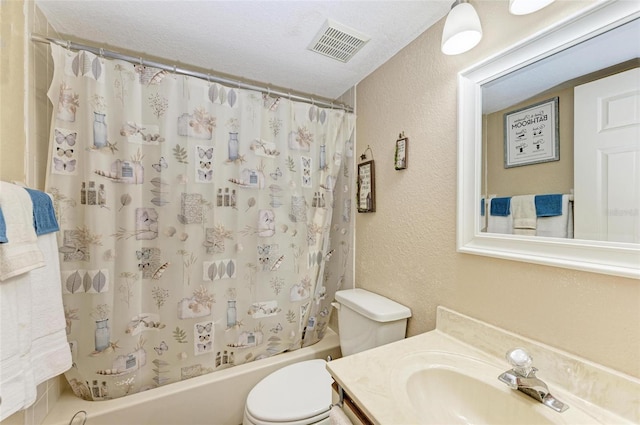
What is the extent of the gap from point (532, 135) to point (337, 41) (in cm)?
99

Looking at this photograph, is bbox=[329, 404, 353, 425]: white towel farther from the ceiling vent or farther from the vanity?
the ceiling vent

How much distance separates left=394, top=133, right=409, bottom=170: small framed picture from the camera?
1304mm

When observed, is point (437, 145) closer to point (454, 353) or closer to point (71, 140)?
point (454, 353)

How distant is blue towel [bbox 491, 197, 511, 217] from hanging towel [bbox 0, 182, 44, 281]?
1509 millimetres

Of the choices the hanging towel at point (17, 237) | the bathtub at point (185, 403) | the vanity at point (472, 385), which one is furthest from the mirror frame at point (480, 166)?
the hanging towel at point (17, 237)

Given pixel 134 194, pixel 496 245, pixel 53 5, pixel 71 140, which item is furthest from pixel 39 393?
pixel 496 245

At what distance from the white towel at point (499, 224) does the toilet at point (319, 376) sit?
0.56 m

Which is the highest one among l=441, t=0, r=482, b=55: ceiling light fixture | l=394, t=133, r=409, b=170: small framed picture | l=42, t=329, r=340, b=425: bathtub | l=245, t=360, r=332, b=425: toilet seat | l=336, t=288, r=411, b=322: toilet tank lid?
l=441, t=0, r=482, b=55: ceiling light fixture

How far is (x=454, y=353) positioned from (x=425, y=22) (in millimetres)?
1409

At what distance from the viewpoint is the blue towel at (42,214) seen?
844 mm

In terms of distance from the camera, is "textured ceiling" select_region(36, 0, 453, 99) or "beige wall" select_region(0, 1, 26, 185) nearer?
"beige wall" select_region(0, 1, 26, 185)

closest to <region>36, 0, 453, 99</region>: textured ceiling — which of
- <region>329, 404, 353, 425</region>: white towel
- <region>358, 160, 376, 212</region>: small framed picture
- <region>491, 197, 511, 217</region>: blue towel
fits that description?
<region>358, 160, 376, 212</region>: small framed picture

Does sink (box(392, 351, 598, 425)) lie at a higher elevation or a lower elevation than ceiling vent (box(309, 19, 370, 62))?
lower

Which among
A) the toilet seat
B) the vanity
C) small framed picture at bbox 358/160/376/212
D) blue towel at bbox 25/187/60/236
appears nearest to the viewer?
the vanity
